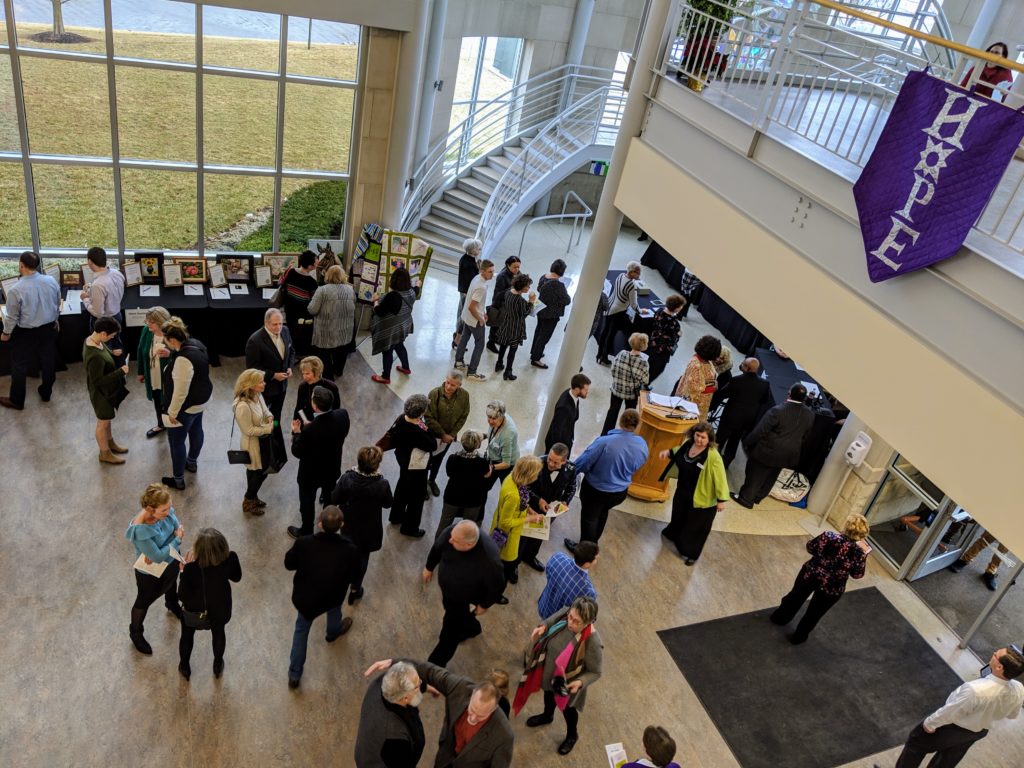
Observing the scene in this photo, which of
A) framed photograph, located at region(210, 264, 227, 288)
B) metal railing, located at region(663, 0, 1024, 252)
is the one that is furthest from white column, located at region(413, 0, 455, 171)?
metal railing, located at region(663, 0, 1024, 252)

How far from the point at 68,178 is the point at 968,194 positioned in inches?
347

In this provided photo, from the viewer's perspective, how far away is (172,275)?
897 centimetres

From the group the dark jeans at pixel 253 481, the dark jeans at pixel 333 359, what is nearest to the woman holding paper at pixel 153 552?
the dark jeans at pixel 253 481

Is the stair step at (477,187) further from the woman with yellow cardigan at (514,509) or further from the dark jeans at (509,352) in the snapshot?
the woman with yellow cardigan at (514,509)

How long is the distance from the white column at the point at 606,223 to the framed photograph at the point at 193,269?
4.27m

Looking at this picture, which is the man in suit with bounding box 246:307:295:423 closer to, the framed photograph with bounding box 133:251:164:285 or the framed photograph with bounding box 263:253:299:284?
the framed photograph with bounding box 263:253:299:284

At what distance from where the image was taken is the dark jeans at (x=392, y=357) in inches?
358

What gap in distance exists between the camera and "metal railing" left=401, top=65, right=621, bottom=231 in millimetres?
12492

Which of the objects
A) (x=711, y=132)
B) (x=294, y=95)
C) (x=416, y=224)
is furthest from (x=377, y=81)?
(x=711, y=132)

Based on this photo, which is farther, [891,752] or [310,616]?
[891,752]

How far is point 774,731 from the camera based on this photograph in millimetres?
6094

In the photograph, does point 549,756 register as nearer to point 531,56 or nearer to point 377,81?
point 377,81

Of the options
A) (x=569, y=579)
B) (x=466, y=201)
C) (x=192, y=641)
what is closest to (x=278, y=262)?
(x=466, y=201)

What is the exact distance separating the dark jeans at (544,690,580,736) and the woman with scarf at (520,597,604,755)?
3.4 inches
